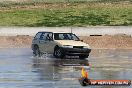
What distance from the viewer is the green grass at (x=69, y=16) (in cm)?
5644

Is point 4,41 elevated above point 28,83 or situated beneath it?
situated beneath

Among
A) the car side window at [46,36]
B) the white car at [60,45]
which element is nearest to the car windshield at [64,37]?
the white car at [60,45]

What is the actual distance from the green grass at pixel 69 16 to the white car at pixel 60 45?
19.0 meters

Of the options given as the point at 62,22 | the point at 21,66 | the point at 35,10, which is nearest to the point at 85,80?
the point at 21,66

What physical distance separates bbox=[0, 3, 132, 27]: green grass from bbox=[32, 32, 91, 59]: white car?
19.0m

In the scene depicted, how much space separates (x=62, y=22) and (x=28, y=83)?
123ft

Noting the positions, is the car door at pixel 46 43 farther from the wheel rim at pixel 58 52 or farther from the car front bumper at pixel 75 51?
the car front bumper at pixel 75 51

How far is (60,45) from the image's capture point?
33156mm

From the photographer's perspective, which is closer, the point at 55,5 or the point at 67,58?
the point at 67,58

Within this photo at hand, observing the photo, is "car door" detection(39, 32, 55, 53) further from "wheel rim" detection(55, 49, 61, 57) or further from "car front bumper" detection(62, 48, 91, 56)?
"car front bumper" detection(62, 48, 91, 56)

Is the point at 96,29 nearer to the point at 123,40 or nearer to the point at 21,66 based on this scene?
the point at 123,40

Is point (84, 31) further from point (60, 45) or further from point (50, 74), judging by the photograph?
point (50, 74)

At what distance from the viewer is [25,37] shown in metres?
48.1

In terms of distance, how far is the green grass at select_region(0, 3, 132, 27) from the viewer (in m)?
56.4
